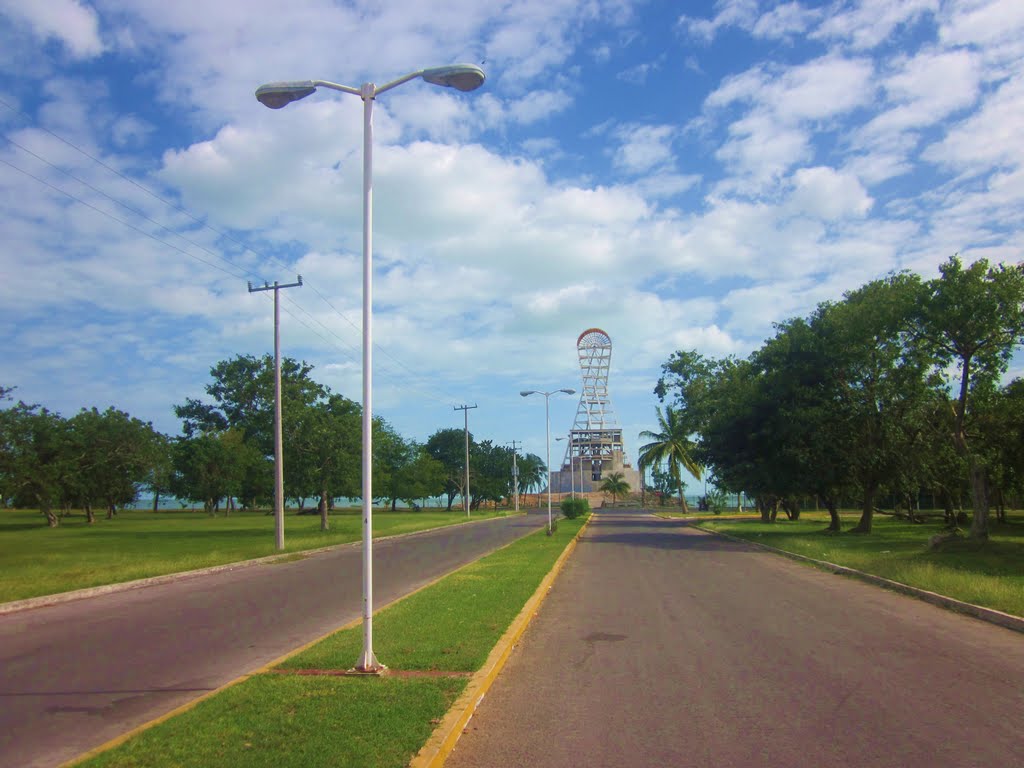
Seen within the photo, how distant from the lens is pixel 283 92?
8.66 m

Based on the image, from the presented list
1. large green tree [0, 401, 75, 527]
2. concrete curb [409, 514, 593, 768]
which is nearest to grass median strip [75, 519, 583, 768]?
concrete curb [409, 514, 593, 768]

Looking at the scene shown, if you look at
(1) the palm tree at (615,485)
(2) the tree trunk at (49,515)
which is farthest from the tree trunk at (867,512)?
(1) the palm tree at (615,485)

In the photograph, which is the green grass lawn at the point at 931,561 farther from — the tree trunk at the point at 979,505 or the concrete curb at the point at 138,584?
the concrete curb at the point at 138,584

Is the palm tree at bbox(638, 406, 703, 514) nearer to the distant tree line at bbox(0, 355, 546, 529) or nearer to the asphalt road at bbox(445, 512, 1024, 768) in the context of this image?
the distant tree line at bbox(0, 355, 546, 529)

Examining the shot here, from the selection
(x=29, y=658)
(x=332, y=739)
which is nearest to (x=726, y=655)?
(x=332, y=739)

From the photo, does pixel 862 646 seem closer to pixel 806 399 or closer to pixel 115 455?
pixel 806 399

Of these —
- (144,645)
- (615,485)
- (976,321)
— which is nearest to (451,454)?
(615,485)

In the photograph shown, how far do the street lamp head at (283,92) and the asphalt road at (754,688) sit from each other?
6628 millimetres

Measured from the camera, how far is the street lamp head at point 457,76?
8328 millimetres

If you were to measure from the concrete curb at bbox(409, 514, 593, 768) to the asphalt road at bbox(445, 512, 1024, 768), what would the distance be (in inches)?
4.2

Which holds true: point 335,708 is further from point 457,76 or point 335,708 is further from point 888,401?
point 888,401

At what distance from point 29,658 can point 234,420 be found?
73.7 m

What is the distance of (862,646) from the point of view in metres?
9.73

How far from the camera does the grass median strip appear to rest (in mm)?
5445
